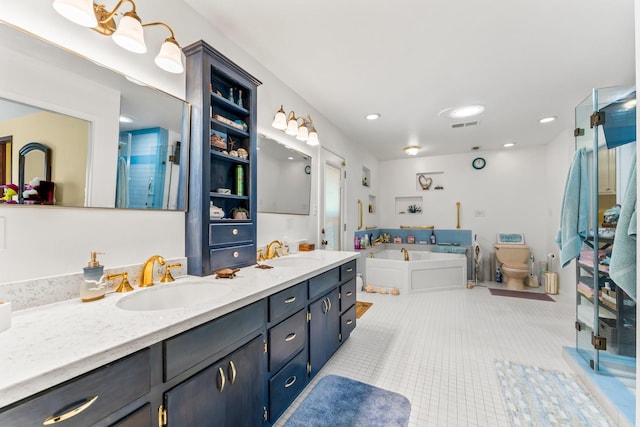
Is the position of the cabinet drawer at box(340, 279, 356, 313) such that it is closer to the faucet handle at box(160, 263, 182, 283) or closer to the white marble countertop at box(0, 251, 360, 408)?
the white marble countertop at box(0, 251, 360, 408)

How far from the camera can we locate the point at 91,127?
4.09 feet

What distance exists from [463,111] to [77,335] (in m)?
3.98

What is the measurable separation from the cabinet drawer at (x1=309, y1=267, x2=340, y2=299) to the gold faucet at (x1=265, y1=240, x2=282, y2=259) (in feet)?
1.88

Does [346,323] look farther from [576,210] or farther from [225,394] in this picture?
[576,210]

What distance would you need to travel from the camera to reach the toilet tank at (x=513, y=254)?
188 inches

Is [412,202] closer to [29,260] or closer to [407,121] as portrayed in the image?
[407,121]

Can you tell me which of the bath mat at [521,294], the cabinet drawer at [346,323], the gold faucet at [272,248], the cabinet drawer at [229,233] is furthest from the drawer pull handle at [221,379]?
the bath mat at [521,294]

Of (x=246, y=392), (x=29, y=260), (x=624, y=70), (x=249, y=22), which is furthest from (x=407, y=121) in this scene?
(x=29, y=260)

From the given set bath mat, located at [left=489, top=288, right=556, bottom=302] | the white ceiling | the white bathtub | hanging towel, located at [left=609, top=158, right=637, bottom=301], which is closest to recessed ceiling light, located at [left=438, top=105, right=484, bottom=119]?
the white ceiling

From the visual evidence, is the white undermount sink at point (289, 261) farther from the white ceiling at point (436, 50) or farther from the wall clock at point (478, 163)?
the wall clock at point (478, 163)

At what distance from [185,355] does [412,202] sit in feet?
18.5

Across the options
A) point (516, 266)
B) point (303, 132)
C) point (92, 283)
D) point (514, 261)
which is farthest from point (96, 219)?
point (514, 261)

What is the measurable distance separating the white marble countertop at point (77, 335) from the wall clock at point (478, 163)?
5.50 m

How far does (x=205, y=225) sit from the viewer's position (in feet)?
5.48
